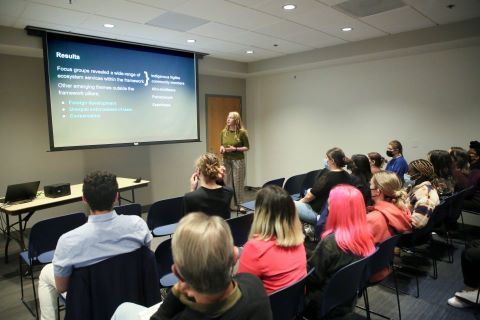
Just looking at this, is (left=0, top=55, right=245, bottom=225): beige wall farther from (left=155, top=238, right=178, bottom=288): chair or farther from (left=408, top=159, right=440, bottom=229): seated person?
(left=408, top=159, right=440, bottom=229): seated person

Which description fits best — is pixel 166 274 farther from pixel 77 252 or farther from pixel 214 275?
pixel 214 275

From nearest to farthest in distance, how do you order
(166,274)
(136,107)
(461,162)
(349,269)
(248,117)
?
1. (349,269)
2. (166,274)
3. (461,162)
4. (136,107)
5. (248,117)

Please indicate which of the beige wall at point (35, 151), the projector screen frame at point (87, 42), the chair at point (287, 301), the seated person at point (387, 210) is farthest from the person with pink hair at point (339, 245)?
the beige wall at point (35, 151)

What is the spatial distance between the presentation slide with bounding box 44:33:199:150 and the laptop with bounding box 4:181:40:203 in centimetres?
89

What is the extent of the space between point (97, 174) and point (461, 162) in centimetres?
410

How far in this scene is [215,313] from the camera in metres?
0.96

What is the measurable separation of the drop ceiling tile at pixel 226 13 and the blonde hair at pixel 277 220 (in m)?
2.49

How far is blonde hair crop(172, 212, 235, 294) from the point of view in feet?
3.14

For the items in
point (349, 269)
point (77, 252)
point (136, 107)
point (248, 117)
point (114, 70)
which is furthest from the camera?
point (248, 117)

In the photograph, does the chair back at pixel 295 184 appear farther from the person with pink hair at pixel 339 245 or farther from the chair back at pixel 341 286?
the chair back at pixel 341 286

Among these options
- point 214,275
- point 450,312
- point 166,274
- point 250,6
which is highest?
point 250,6

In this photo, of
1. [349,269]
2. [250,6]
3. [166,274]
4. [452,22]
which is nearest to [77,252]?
[166,274]

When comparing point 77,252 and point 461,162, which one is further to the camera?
point 461,162

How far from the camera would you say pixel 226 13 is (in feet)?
12.2
